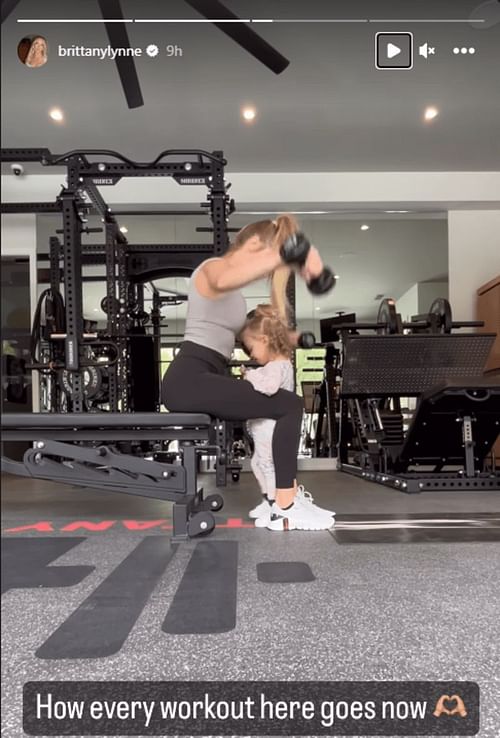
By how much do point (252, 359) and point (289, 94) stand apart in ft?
2.39

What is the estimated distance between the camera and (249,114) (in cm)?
143

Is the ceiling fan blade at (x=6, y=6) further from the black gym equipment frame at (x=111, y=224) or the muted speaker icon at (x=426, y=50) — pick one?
the black gym equipment frame at (x=111, y=224)

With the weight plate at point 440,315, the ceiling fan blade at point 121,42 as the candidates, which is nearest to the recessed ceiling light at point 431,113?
the weight plate at point 440,315

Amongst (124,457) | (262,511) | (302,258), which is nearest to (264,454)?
(262,511)

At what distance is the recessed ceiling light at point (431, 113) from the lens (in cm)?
115

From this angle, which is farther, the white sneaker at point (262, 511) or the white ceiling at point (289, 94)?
the white sneaker at point (262, 511)

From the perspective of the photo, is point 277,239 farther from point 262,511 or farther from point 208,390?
point 262,511

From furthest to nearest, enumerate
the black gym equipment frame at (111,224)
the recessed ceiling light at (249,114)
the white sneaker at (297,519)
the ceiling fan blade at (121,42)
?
1. the black gym equipment frame at (111,224)
2. the recessed ceiling light at (249,114)
3. the white sneaker at (297,519)
4. the ceiling fan blade at (121,42)

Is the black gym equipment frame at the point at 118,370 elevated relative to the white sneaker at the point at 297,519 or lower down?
elevated

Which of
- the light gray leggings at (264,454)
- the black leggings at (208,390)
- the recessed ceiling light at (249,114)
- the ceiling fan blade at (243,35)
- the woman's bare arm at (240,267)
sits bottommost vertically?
the light gray leggings at (264,454)

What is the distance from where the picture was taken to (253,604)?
2.36 feet

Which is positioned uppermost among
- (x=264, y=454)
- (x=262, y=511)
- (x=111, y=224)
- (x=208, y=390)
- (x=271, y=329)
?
(x=111, y=224)

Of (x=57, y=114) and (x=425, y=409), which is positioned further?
(x=425, y=409)

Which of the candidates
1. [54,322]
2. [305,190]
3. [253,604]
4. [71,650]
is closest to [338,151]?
[305,190]
